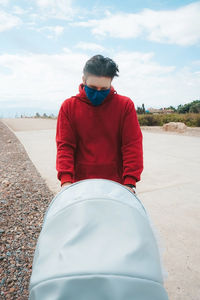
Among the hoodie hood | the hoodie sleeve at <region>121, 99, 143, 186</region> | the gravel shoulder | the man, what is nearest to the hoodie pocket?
the man

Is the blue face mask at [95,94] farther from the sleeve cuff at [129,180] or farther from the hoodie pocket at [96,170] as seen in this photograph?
the sleeve cuff at [129,180]

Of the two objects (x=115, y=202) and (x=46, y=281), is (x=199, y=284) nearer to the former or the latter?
(x=115, y=202)

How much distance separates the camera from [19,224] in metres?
2.77

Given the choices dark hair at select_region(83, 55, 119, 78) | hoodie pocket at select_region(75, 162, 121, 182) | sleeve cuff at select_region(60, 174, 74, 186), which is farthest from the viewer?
hoodie pocket at select_region(75, 162, 121, 182)

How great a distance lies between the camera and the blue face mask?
1815mm

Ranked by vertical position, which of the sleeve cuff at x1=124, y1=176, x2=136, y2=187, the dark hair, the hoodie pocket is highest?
the dark hair

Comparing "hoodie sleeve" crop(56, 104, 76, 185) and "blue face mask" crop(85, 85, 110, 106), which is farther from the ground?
"blue face mask" crop(85, 85, 110, 106)

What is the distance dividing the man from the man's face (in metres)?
0.08

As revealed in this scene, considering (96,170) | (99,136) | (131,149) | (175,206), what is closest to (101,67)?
(99,136)

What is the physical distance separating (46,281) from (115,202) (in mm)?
404

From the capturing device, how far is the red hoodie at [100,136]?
6.30 ft

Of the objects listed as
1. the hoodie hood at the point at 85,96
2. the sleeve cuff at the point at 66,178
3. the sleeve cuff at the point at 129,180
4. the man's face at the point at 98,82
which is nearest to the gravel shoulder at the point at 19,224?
the sleeve cuff at the point at 66,178

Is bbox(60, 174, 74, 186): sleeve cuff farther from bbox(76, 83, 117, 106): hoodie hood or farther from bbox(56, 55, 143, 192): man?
bbox(76, 83, 117, 106): hoodie hood

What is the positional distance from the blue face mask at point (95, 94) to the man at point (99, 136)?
0.01m
